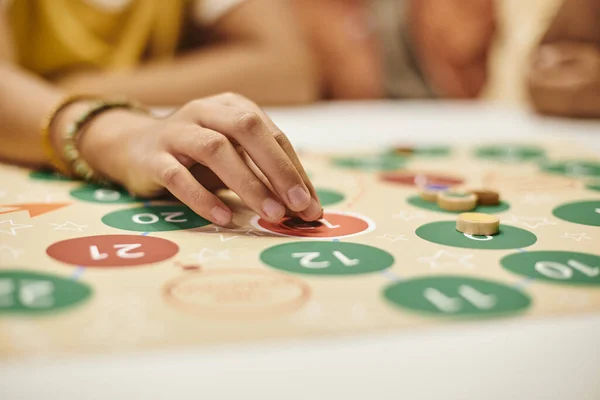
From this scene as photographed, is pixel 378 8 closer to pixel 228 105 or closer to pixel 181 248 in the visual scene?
pixel 228 105

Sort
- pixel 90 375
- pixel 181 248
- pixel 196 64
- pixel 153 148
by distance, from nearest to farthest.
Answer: pixel 90 375, pixel 181 248, pixel 153 148, pixel 196 64

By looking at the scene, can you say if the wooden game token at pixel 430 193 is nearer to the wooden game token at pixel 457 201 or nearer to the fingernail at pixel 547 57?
the wooden game token at pixel 457 201

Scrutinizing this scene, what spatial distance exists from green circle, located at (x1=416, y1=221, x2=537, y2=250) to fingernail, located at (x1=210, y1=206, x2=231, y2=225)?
18cm

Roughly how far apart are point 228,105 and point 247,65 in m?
0.80

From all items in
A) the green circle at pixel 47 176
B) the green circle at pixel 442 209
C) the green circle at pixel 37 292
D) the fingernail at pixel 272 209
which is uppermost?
the fingernail at pixel 272 209

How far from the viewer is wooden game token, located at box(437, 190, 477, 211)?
0.64 meters

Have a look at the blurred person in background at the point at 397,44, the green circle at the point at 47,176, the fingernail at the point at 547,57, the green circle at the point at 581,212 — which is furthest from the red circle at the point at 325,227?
the blurred person in background at the point at 397,44

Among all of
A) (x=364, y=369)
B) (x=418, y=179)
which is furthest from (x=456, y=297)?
(x=418, y=179)

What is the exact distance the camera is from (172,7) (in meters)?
1.37

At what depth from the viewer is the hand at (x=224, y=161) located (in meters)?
0.55

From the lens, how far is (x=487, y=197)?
66cm

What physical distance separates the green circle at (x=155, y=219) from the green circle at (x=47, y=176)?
0.66ft

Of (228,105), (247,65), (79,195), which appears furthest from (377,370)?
(247,65)

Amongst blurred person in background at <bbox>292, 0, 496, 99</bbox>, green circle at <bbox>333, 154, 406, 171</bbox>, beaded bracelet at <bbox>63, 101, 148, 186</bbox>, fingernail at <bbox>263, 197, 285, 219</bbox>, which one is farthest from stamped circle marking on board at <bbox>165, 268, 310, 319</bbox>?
blurred person in background at <bbox>292, 0, 496, 99</bbox>
